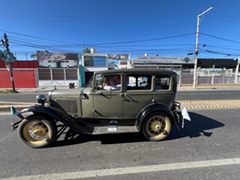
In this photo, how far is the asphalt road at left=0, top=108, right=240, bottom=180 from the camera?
203 centimetres

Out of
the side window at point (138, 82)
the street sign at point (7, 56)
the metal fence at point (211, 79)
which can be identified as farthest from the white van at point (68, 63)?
the side window at point (138, 82)

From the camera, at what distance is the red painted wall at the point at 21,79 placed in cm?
1728

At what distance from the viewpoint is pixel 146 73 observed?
312 cm

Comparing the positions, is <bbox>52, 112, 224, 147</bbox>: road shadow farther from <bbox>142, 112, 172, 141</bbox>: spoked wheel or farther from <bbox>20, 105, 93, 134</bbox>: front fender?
<bbox>20, 105, 93, 134</bbox>: front fender

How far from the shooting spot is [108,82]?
3188mm

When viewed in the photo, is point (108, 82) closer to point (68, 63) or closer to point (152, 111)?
point (152, 111)

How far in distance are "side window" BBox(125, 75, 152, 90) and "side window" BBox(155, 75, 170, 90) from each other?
186 mm

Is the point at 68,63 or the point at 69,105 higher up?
the point at 68,63

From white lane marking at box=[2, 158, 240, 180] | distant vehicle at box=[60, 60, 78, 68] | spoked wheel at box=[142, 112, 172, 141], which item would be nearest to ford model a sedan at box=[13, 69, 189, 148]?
spoked wheel at box=[142, 112, 172, 141]

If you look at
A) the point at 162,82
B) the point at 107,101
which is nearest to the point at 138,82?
the point at 162,82

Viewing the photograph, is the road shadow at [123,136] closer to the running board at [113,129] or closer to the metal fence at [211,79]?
the running board at [113,129]

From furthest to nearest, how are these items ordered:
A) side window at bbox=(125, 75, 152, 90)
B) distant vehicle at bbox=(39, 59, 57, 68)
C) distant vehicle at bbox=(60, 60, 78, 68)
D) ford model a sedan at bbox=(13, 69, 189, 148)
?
distant vehicle at bbox=(60, 60, 78, 68)
distant vehicle at bbox=(39, 59, 57, 68)
side window at bbox=(125, 75, 152, 90)
ford model a sedan at bbox=(13, 69, 189, 148)

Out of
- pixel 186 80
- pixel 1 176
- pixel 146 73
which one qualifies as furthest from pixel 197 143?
pixel 186 80

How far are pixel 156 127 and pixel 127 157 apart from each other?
1.07m
